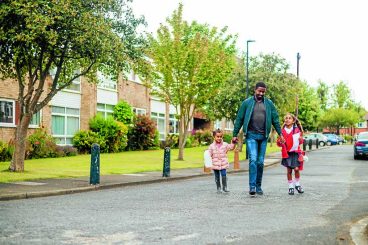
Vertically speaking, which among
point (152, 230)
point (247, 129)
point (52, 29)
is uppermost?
point (52, 29)

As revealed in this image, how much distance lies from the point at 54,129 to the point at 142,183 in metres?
17.7

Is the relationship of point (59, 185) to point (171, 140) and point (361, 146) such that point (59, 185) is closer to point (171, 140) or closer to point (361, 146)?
point (361, 146)

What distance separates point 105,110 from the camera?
121ft

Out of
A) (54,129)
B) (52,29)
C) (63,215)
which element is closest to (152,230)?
(63,215)

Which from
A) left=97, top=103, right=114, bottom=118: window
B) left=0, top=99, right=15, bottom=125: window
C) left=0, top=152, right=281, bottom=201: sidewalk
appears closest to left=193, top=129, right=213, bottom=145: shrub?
left=97, top=103, right=114, bottom=118: window

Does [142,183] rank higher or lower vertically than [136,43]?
lower

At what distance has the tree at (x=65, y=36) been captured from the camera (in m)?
14.9

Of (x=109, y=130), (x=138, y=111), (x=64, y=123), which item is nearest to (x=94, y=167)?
(x=64, y=123)

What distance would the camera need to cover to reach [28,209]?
29.7 feet

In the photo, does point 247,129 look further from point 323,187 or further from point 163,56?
point 163,56

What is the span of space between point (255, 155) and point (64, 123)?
76.1ft

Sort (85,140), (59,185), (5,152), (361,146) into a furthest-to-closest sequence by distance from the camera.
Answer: (85,140) < (361,146) < (5,152) < (59,185)

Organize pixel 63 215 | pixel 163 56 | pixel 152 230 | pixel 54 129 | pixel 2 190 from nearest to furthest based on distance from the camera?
1. pixel 152 230
2. pixel 63 215
3. pixel 2 190
4. pixel 163 56
5. pixel 54 129

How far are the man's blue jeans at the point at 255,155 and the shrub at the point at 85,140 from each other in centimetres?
2174
